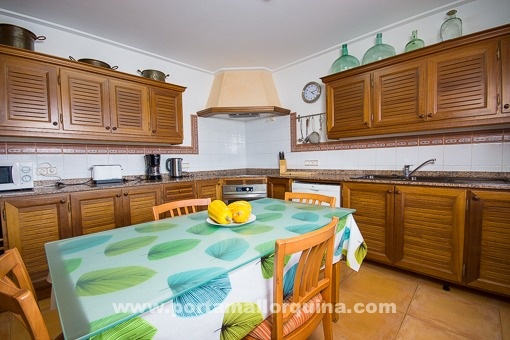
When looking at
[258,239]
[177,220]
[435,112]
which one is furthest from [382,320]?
[435,112]

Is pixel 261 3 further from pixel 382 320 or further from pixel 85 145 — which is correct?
pixel 382 320

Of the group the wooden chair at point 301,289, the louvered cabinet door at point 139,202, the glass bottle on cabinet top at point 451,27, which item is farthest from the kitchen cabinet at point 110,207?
the glass bottle on cabinet top at point 451,27

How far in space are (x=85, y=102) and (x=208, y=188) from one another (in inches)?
60.6

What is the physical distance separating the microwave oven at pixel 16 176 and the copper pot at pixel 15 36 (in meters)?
0.98

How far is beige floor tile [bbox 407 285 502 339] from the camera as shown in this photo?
1399 millimetres

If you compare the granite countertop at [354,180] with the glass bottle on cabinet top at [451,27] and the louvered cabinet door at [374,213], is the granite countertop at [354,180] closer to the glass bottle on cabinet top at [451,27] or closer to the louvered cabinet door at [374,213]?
the louvered cabinet door at [374,213]

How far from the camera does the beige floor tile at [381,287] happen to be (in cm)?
172

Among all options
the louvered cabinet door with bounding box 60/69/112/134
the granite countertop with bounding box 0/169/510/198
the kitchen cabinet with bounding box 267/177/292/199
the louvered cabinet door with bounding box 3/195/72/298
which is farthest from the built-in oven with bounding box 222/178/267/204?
the louvered cabinet door with bounding box 3/195/72/298

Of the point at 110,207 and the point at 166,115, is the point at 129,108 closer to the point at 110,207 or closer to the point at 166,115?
the point at 166,115

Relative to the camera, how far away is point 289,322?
0.88 m

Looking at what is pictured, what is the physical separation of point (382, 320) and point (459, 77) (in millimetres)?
1943

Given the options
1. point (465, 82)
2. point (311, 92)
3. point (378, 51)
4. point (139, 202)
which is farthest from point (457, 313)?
point (139, 202)

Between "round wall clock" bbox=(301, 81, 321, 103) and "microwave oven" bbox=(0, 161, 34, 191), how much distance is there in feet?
9.98

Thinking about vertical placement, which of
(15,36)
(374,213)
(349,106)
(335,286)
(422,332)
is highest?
(15,36)
